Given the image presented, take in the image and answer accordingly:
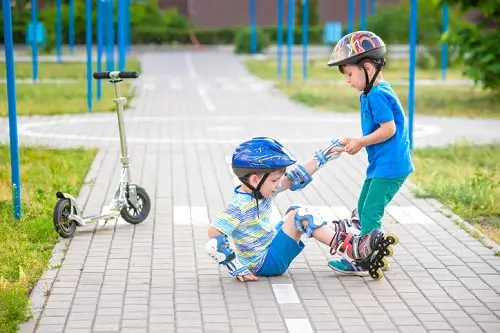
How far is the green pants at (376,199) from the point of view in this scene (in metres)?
7.09

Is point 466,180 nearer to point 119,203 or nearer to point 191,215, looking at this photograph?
point 191,215

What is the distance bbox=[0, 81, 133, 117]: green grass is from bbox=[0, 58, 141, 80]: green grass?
2727mm

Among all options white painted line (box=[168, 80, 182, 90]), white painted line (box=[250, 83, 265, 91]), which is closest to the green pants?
white painted line (box=[250, 83, 265, 91])

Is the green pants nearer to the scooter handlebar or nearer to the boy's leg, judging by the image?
the boy's leg

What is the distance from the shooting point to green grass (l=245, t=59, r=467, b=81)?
1126 inches

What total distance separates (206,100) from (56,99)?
294 cm

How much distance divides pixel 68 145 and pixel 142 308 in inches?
310

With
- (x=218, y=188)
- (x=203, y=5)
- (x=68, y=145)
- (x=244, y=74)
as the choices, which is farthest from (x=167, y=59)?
(x=218, y=188)

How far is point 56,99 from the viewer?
20.7m

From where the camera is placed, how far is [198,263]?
7535mm

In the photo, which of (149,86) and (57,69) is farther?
(57,69)

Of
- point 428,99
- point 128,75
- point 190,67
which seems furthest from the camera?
point 190,67

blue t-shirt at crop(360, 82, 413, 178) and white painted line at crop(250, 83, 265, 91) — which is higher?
blue t-shirt at crop(360, 82, 413, 178)

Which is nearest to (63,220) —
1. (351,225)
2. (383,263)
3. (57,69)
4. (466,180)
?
(351,225)
